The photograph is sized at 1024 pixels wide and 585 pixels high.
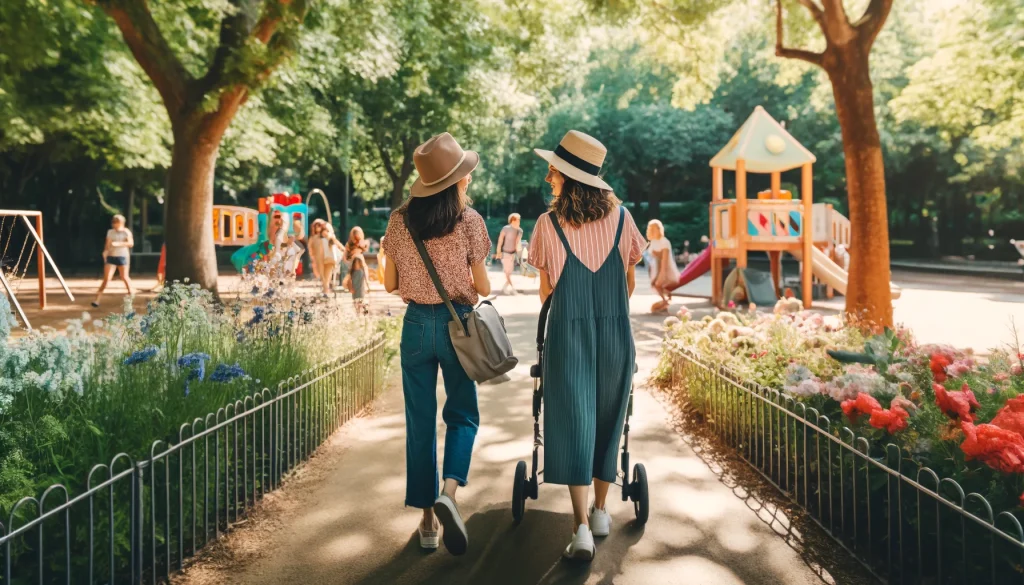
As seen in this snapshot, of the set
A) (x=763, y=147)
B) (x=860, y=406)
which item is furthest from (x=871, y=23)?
(x=860, y=406)

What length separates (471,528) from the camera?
4.62 m

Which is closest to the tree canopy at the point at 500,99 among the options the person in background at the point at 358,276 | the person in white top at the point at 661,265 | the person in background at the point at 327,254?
the person in background at the point at 327,254

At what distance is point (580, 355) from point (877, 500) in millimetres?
1530

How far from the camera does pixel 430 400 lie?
432 cm

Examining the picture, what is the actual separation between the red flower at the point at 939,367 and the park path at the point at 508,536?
123cm

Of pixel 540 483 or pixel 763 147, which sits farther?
pixel 763 147

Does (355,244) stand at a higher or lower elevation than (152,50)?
lower

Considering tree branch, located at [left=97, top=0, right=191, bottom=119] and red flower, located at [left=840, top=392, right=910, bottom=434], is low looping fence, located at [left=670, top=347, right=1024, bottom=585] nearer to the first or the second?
red flower, located at [left=840, top=392, right=910, bottom=434]

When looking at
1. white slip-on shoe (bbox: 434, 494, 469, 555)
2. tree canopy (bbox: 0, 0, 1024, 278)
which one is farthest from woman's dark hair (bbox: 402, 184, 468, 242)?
tree canopy (bbox: 0, 0, 1024, 278)

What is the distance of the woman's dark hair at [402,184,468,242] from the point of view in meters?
4.21

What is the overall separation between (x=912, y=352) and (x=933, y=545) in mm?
2020

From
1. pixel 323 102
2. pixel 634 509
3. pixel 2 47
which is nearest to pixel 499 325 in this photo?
pixel 634 509

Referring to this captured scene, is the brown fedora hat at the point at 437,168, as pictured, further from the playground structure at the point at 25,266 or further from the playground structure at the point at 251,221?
the playground structure at the point at 251,221

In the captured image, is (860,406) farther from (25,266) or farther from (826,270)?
(25,266)
